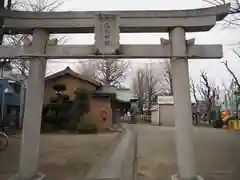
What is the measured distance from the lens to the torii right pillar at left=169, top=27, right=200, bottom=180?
7684 mm

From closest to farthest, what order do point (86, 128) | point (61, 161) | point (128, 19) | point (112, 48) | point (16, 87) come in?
point (112, 48) → point (128, 19) → point (61, 161) → point (86, 128) → point (16, 87)

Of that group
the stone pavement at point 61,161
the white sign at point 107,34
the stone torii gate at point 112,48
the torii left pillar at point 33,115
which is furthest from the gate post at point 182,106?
the torii left pillar at point 33,115

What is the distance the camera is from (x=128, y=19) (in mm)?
8070

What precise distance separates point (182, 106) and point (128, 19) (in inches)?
102

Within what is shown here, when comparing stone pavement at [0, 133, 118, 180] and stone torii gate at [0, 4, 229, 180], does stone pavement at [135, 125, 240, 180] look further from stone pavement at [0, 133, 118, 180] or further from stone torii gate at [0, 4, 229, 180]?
stone pavement at [0, 133, 118, 180]

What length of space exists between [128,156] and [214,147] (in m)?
4.33

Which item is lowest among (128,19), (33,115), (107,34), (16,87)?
(33,115)

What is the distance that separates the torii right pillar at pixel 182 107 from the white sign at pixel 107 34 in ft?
4.79

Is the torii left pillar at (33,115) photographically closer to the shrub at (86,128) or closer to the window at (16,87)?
the shrub at (86,128)

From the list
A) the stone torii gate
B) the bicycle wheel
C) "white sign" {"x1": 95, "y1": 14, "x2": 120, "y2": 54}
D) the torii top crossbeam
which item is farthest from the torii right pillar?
the bicycle wheel

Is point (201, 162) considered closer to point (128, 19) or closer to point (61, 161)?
point (61, 161)

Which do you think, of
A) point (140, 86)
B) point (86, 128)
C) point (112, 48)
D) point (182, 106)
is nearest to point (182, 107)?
point (182, 106)

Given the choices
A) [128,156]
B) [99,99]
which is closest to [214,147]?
[128,156]

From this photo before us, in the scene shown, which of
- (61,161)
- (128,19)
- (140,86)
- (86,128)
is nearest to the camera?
(128,19)
